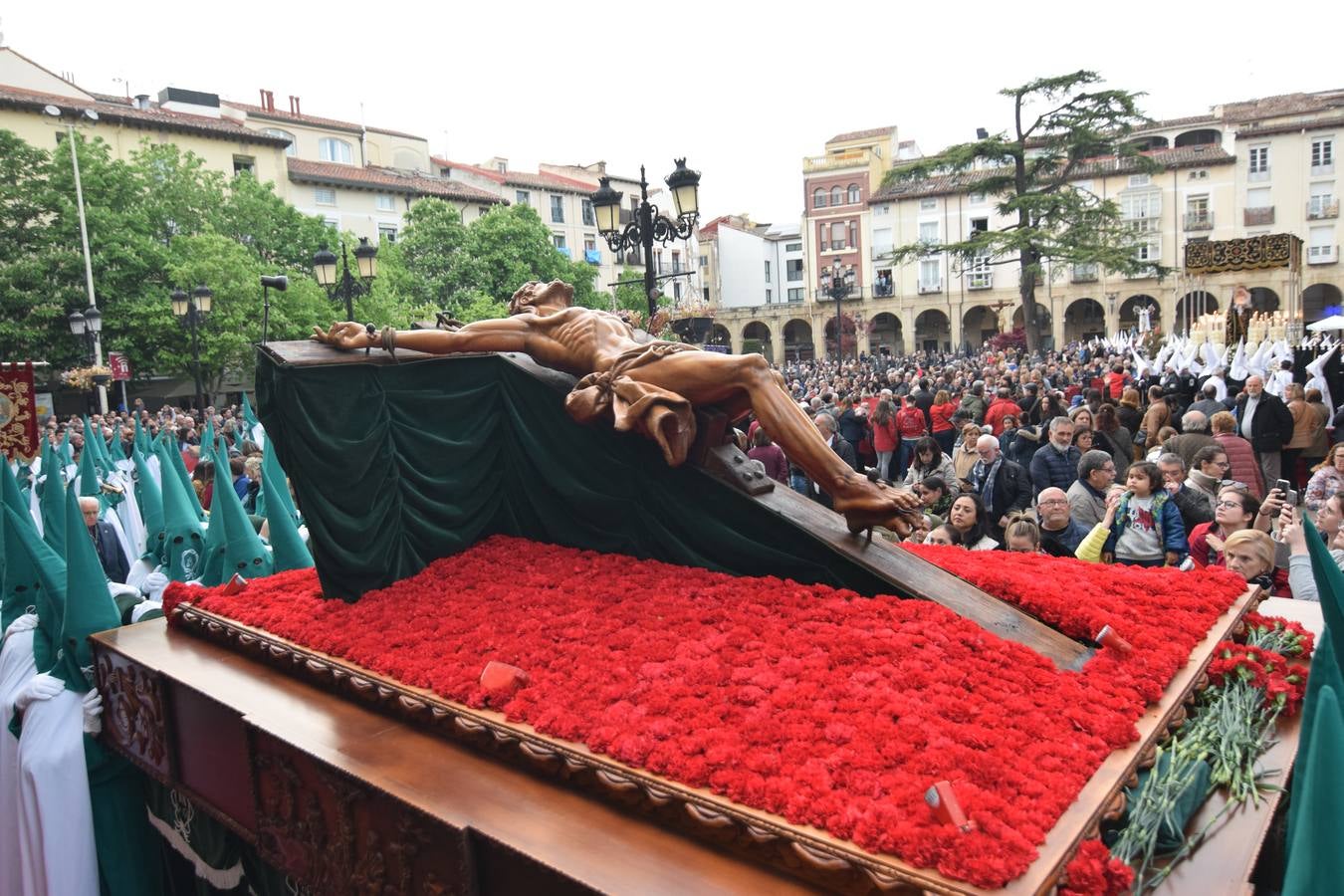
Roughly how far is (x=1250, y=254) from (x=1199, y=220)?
1015 inches

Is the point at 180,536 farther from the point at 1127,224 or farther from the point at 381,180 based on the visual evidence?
the point at 1127,224

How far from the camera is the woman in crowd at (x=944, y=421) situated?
10152mm

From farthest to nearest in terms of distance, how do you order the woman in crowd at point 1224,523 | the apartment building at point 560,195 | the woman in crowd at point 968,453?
the apartment building at point 560,195, the woman in crowd at point 968,453, the woman in crowd at point 1224,523

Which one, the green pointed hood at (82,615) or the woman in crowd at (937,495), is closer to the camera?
the green pointed hood at (82,615)

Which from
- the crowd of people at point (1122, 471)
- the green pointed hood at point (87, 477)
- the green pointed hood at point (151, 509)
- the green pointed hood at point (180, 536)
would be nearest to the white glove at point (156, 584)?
the green pointed hood at point (180, 536)

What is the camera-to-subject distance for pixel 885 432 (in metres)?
9.88

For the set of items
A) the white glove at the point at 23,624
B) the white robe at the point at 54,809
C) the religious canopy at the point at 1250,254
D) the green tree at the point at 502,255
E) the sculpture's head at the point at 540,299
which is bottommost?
the white robe at the point at 54,809

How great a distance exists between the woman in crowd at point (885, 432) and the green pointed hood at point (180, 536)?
6.81 metres

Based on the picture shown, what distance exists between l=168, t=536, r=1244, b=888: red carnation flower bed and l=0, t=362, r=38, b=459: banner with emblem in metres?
7.46

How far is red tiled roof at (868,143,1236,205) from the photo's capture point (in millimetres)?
40031

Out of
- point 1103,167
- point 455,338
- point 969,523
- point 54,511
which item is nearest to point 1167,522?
point 969,523

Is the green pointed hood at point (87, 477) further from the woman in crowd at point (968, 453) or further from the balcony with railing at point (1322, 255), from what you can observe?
the balcony with railing at point (1322, 255)

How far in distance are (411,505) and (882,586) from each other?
6.63 feet

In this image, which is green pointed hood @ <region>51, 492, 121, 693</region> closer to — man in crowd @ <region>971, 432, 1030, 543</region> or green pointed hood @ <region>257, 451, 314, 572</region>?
green pointed hood @ <region>257, 451, 314, 572</region>
